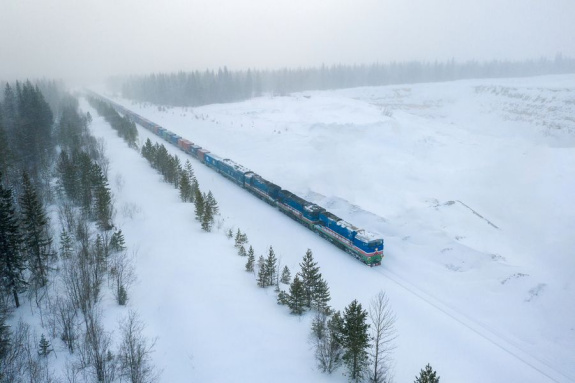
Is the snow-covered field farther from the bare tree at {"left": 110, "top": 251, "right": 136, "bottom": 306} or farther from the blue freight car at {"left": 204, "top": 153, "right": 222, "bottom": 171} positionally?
the blue freight car at {"left": 204, "top": 153, "right": 222, "bottom": 171}

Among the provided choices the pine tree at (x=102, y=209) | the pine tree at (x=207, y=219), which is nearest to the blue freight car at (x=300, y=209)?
the pine tree at (x=207, y=219)

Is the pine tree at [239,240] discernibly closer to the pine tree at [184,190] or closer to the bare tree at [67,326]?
the pine tree at [184,190]

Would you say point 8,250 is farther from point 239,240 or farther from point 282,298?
point 282,298

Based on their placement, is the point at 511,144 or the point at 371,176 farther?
the point at 511,144

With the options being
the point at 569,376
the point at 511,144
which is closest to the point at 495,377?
the point at 569,376

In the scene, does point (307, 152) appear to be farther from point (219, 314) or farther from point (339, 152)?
point (219, 314)

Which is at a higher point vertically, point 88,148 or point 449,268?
point 88,148

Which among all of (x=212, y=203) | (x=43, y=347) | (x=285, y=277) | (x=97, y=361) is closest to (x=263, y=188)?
(x=212, y=203)
